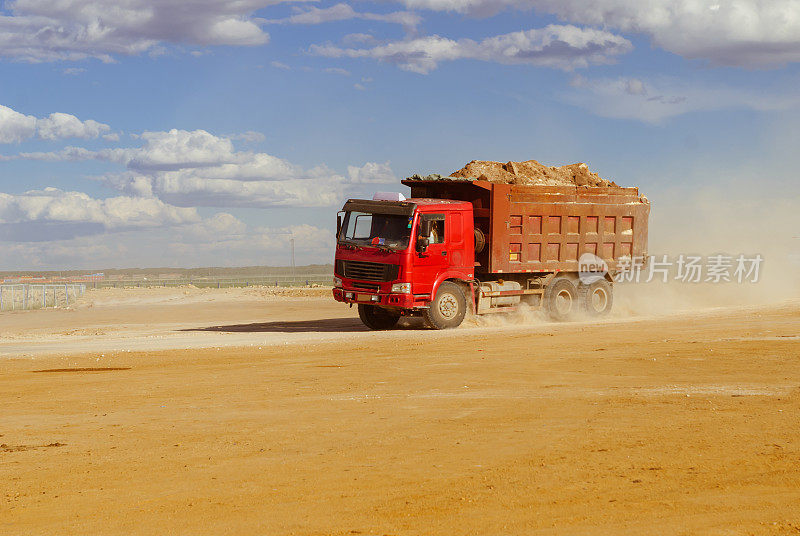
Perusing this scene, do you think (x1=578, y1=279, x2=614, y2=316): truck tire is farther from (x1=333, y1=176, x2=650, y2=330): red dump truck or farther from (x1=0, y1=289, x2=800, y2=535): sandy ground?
(x1=0, y1=289, x2=800, y2=535): sandy ground

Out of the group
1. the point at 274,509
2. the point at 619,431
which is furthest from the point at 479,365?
the point at 274,509

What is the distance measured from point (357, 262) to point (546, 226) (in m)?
5.49

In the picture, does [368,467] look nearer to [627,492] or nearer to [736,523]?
[627,492]

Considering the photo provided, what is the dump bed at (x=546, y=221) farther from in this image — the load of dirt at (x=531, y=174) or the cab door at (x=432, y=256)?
the cab door at (x=432, y=256)

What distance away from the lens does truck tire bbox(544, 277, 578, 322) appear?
2445 centimetres

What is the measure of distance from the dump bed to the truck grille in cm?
290

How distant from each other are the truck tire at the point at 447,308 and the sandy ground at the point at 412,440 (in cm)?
407

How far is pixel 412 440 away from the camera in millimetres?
8758

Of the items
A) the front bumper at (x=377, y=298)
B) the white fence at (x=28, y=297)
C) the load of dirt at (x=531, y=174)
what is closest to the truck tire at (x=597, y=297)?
the load of dirt at (x=531, y=174)

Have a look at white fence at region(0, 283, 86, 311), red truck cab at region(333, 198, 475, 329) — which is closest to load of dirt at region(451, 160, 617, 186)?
red truck cab at region(333, 198, 475, 329)

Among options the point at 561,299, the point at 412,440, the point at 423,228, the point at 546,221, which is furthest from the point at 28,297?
the point at 412,440

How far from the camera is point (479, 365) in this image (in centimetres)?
1463

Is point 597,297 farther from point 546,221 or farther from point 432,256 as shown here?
point 432,256

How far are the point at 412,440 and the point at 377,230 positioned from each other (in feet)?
43.9
